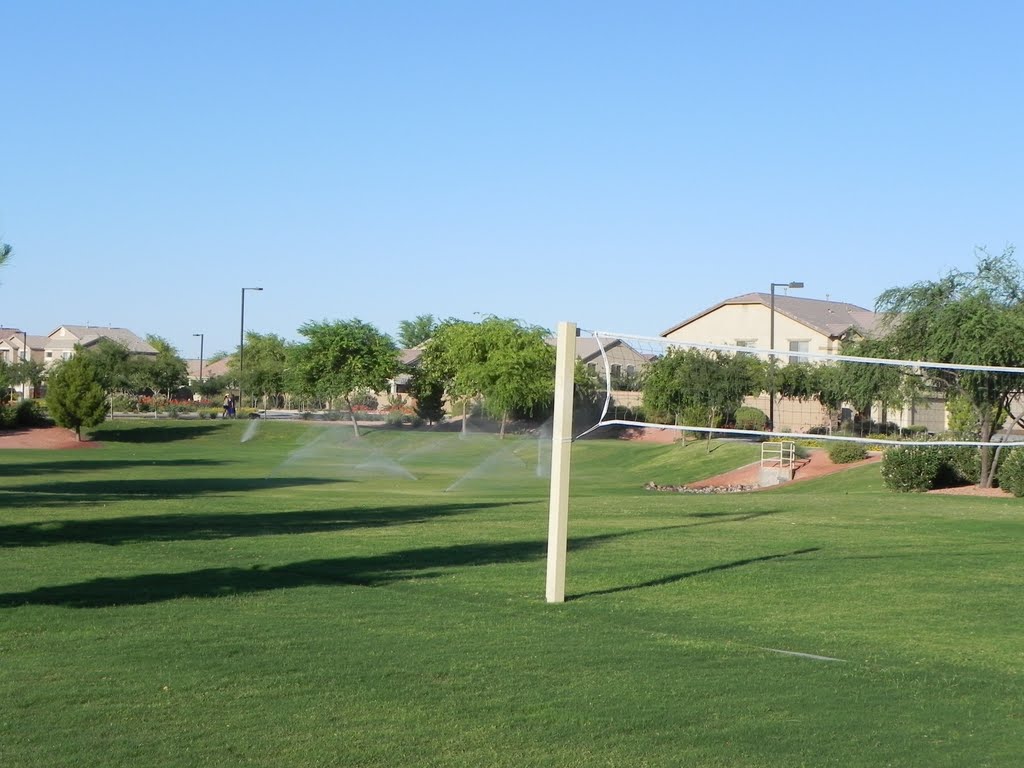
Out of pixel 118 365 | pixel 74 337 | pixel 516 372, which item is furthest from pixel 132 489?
pixel 74 337

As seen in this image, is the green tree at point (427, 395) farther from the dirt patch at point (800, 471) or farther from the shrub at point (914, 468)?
the shrub at point (914, 468)

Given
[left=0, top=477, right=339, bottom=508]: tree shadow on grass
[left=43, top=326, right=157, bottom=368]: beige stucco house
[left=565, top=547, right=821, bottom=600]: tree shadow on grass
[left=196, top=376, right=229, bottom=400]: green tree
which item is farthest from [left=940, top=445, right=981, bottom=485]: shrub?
[left=43, top=326, right=157, bottom=368]: beige stucco house

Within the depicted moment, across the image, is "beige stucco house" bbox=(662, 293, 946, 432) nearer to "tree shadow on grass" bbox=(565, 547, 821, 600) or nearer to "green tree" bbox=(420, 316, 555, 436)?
"green tree" bbox=(420, 316, 555, 436)

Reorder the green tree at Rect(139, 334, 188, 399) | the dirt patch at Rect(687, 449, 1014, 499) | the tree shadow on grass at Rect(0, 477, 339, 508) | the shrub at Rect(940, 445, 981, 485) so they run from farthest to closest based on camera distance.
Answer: the green tree at Rect(139, 334, 188, 399), the dirt patch at Rect(687, 449, 1014, 499), the shrub at Rect(940, 445, 981, 485), the tree shadow on grass at Rect(0, 477, 339, 508)

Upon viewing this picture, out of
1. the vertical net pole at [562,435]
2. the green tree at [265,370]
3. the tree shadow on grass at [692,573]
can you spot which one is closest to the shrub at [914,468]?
the tree shadow on grass at [692,573]

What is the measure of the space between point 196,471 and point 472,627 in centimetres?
3595

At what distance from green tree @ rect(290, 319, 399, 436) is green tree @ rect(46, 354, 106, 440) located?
18.6m

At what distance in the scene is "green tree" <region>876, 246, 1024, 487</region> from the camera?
34.2m

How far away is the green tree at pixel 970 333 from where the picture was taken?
34219 millimetres

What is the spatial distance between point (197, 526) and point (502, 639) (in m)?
12.1

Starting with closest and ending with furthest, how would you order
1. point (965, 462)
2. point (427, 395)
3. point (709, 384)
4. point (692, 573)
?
1. point (692, 573)
2. point (709, 384)
3. point (965, 462)
4. point (427, 395)

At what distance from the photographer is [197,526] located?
21719 mm

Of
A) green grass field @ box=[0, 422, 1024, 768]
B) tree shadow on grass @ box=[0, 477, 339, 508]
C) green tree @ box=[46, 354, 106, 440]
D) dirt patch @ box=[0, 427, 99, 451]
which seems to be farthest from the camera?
green tree @ box=[46, 354, 106, 440]

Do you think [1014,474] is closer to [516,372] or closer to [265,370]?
[516,372]
